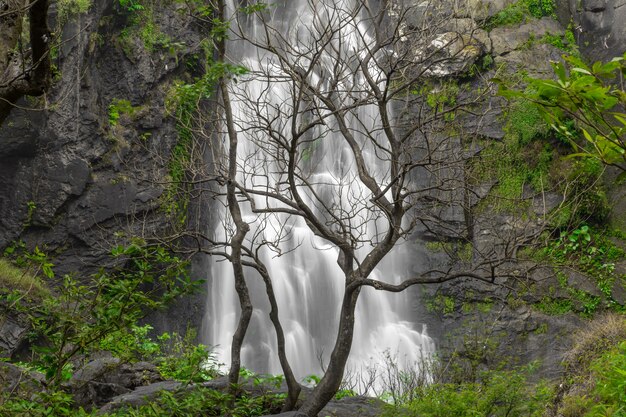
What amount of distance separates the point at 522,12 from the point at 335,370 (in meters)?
14.0

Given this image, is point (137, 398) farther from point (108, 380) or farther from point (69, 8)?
point (69, 8)

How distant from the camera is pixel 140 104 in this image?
1412 centimetres

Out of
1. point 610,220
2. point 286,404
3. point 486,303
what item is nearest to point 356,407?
point 286,404

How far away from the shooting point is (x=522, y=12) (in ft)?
57.8

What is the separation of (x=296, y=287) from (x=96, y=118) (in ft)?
17.4

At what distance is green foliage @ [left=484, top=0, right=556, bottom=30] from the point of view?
17.4 m

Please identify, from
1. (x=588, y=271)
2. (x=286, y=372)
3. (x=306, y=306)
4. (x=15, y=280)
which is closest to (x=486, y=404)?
(x=286, y=372)

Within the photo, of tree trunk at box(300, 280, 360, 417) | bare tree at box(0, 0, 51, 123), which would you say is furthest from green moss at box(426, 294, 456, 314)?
bare tree at box(0, 0, 51, 123)

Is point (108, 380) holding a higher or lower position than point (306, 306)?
lower

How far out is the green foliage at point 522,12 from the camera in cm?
1744

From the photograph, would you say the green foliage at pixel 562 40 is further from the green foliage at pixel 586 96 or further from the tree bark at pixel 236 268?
the green foliage at pixel 586 96

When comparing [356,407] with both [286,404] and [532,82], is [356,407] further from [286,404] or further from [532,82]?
[532,82]

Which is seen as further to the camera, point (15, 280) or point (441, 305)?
point (441, 305)

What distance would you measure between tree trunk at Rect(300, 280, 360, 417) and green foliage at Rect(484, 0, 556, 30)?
12757mm
